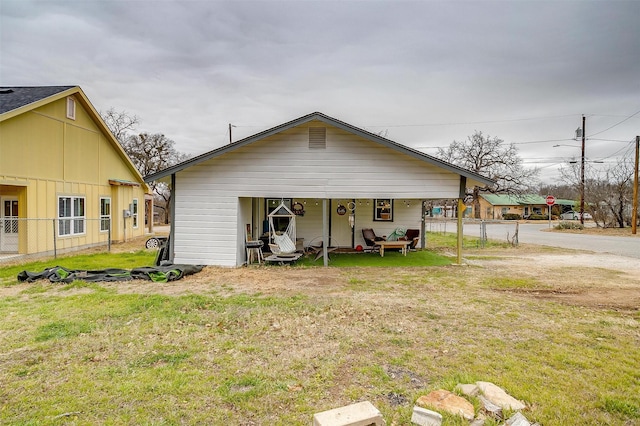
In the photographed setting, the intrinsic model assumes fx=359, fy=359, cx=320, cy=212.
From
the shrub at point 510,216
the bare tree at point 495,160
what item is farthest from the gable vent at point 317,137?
the shrub at point 510,216

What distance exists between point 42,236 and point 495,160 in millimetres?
38867

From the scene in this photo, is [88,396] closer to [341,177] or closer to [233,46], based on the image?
[341,177]

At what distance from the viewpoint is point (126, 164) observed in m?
17.5

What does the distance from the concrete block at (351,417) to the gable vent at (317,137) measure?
841cm

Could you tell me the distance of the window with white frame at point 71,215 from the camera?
13.2 meters

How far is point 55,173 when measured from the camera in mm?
12789

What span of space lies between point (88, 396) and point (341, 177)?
8.22 metres

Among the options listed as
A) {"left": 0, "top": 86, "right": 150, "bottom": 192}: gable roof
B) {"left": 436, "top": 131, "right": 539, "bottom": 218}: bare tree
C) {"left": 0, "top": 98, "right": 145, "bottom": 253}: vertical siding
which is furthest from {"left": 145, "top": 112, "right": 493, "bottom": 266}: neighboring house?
{"left": 436, "top": 131, "right": 539, "bottom": 218}: bare tree

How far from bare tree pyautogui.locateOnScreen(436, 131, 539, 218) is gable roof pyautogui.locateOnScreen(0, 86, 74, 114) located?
116 ft

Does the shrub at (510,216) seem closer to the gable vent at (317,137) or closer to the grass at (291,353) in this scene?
the gable vent at (317,137)

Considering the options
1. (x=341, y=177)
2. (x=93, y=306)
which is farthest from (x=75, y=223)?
(x=341, y=177)

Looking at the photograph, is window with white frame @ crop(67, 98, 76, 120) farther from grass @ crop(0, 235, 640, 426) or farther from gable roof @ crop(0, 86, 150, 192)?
grass @ crop(0, 235, 640, 426)

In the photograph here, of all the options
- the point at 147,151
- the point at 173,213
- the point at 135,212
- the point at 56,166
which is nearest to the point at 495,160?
the point at 147,151

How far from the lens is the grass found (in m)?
3.02
